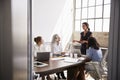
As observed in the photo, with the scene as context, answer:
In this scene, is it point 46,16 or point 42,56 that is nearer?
point 42,56

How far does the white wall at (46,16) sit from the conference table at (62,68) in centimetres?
194

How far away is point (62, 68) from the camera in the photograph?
2.80 meters

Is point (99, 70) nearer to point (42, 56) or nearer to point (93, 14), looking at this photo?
point (42, 56)

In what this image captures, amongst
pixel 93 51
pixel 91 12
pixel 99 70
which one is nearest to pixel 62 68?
pixel 93 51

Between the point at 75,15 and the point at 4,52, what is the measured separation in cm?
561

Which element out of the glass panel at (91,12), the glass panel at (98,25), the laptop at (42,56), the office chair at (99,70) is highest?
the glass panel at (91,12)

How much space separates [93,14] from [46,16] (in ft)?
6.00

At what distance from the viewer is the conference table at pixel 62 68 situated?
2.50m

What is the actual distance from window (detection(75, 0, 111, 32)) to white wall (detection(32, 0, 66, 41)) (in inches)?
40.8

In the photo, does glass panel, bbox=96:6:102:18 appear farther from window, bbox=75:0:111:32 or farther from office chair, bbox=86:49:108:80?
office chair, bbox=86:49:108:80

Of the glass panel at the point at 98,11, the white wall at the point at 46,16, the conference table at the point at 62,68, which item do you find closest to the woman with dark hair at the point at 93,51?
the conference table at the point at 62,68

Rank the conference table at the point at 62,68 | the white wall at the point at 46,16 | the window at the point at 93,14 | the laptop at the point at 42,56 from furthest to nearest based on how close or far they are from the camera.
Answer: the window at the point at 93,14
the white wall at the point at 46,16
the laptop at the point at 42,56
the conference table at the point at 62,68

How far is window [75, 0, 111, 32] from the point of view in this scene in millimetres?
5793

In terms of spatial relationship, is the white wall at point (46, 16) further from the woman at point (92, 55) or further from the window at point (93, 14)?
the woman at point (92, 55)
